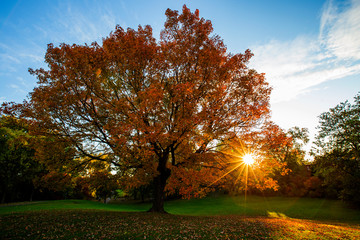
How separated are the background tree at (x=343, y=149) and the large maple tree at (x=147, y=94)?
2353 centimetres

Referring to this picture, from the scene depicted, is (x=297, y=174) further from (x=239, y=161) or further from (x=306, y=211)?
(x=239, y=161)

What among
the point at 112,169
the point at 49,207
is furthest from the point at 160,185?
the point at 49,207

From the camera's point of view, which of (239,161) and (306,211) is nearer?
(239,161)

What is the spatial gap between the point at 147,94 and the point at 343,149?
3405cm

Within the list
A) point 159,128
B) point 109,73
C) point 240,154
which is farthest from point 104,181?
point 240,154

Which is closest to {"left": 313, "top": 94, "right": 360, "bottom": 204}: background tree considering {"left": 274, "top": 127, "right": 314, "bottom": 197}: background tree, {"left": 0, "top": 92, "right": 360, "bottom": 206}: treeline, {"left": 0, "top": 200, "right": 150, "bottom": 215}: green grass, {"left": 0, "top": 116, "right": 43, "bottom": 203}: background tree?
{"left": 0, "top": 92, "right": 360, "bottom": 206}: treeline

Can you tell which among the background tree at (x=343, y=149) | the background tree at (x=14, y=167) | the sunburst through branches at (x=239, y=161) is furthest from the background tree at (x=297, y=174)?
the background tree at (x=14, y=167)

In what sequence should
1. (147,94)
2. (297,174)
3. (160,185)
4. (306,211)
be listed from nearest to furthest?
(147,94)
(160,185)
(306,211)
(297,174)

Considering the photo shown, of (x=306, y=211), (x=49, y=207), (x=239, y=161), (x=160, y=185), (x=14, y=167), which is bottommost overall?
(x=306, y=211)

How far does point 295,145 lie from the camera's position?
160 ft

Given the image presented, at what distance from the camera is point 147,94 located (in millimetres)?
11578

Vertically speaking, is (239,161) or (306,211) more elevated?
(239,161)

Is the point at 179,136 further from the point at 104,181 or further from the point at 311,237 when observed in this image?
the point at 311,237

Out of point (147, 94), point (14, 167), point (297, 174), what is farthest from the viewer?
point (297, 174)
